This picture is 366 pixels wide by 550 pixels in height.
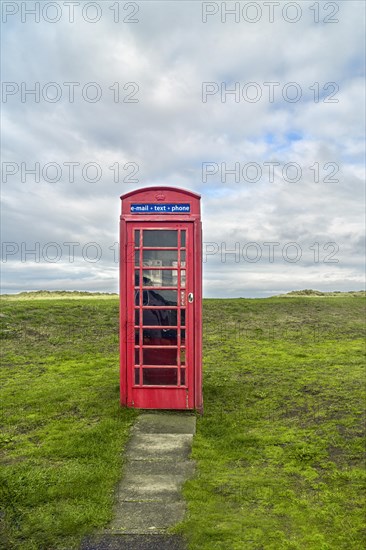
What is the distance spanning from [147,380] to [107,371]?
346 centimetres

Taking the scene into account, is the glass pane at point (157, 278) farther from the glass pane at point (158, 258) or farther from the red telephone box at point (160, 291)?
the glass pane at point (158, 258)

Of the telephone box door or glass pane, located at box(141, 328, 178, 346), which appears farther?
glass pane, located at box(141, 328, 178, 346)

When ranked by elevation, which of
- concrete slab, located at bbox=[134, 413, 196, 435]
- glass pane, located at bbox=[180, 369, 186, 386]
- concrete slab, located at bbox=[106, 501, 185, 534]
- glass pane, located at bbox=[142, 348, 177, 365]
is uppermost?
glass pane, located at bbox=[142, 348, 177, 365]

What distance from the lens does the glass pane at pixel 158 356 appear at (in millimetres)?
8508

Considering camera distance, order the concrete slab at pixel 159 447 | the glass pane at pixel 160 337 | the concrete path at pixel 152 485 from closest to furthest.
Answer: the concrete path at pixel 152 485
the concrete slab at pixel 159 447
the glass pane at pixel 160 337

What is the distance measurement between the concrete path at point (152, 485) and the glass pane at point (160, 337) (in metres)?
1.22

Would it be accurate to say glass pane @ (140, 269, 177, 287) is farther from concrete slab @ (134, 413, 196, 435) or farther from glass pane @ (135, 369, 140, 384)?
concrete slab @ (134, 413, 196, 435)

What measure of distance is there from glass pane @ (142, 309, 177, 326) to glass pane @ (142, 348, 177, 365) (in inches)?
19.1

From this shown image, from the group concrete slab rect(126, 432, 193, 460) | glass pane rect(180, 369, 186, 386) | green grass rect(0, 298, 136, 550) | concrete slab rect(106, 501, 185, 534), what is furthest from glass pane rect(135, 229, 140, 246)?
concrete slab rect(106, 501, 185, 534)

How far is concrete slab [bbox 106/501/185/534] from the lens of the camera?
473cm

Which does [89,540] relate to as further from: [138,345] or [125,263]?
[125,263]

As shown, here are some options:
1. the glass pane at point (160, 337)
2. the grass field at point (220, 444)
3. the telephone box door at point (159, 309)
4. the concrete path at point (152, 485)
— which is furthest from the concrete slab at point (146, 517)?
the glass pane at point (160, 337)

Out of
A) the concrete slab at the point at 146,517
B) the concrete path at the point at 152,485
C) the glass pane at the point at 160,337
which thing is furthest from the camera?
the glass pane at the point at 160,337

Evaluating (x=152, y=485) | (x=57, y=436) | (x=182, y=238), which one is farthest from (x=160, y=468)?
(x=182, y=238)
